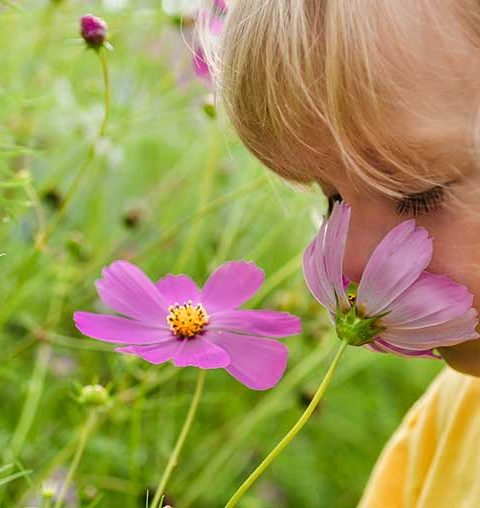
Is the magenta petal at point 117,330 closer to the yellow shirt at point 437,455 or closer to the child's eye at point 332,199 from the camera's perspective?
the child's eye at point 332,199

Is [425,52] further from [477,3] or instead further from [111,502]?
[111,502]

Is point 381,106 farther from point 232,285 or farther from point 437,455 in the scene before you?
point 437,455

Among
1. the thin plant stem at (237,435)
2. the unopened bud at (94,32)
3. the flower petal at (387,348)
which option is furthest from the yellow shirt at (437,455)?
the unopened bud at (94,32)

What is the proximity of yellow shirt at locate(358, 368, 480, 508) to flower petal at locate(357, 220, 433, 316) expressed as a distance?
34 cm

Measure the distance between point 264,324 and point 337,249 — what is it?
0.05 metres

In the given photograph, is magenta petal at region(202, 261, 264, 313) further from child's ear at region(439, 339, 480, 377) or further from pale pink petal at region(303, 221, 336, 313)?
child's ear at region(439, 339, 480, 377)

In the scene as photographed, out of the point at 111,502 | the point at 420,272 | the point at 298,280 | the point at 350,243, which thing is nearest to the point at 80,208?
the point at 298,280

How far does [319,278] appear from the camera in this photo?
604 millimetres

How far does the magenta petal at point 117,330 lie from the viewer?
0.58 meters

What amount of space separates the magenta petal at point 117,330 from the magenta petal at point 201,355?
0.02 metres

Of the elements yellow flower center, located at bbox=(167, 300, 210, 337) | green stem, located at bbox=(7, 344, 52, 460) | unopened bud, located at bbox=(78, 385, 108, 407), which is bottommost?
green stem, located at bbox=(7, 344, 52, 460)

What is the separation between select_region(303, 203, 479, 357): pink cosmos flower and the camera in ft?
1.89

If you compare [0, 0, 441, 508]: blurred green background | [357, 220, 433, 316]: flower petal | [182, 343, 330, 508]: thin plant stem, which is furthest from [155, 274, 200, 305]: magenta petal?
[182, 343, 330, 508]: thin plant stem

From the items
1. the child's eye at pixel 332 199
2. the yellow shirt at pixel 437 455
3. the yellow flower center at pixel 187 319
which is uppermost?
the child's eye at pixel 332 199
